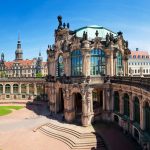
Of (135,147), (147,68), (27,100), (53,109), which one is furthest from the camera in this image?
(147,68)

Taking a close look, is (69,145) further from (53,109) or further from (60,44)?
(60,44)

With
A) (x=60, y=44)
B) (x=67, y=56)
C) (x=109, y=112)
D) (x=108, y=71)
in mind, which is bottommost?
(x=109, y=112)

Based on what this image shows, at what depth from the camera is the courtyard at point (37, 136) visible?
106 feet

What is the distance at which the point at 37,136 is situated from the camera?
37.8 metres

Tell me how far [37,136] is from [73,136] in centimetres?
664

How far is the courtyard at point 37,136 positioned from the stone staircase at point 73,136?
2.53ft

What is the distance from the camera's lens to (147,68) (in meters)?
115

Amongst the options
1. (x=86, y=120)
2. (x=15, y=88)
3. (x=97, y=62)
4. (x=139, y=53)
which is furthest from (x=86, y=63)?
(x=139, y=53)

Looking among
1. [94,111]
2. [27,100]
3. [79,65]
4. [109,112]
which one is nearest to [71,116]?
[94,111]

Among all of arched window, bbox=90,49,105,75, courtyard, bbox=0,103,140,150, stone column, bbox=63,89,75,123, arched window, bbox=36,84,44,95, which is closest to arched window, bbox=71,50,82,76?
arched window, bbox=90,49,105,75

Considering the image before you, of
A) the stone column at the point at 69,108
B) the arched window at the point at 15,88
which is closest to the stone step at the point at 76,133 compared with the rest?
the stone column at the point at 69,108

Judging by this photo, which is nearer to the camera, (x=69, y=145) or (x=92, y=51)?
(x=69, y=145)

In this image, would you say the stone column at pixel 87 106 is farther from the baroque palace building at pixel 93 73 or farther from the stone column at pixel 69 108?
the stone column at pixel 69 108

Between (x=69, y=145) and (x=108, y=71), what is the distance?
58.0 feet
